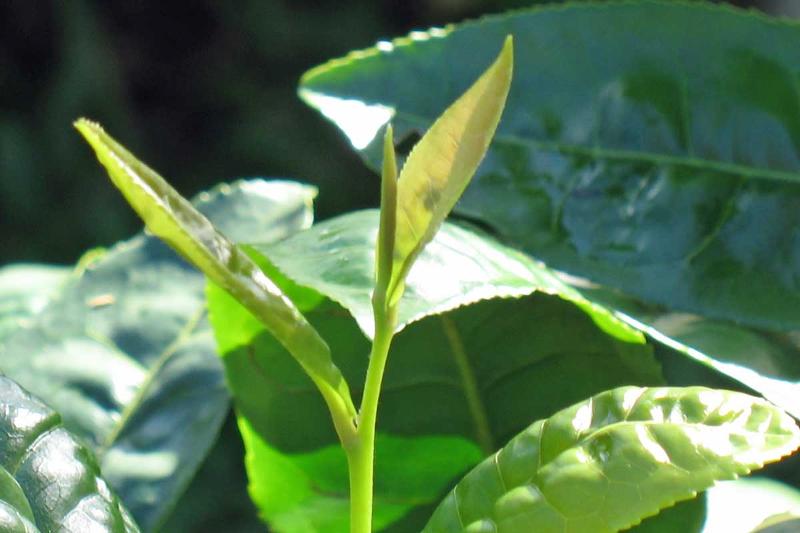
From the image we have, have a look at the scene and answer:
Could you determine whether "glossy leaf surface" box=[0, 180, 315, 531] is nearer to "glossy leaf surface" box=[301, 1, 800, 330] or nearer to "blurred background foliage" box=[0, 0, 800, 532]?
"glossy leaf surface" box=[301, 1, 800, 330]

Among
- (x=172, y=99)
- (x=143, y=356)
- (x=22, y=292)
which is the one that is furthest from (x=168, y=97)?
(x=143, y=356)

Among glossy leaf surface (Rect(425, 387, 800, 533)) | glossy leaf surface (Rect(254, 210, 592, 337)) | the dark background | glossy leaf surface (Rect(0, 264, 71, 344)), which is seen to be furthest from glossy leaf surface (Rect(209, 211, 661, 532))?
the dark background

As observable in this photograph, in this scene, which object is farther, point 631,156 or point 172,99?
point 172,99

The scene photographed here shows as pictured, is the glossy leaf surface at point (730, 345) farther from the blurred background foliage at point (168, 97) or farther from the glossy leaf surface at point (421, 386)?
the blurred background foliage at point (168, 97)

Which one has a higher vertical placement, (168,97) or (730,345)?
(730,345)

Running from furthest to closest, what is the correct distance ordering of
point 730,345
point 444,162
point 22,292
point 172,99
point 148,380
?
point 172,99, point 22,292, point 148,380, point 730,345, point 444,162

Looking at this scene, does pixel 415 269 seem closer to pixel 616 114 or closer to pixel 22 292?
pixel 616 114
